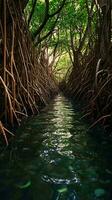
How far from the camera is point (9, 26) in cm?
518

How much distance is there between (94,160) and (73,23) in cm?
792

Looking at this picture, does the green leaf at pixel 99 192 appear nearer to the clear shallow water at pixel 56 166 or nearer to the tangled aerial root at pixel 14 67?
the clear shallow water at pixel 56 166

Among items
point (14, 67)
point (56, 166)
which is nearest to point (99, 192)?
point (56, 166)

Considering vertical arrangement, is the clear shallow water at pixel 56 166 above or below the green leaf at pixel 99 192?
above

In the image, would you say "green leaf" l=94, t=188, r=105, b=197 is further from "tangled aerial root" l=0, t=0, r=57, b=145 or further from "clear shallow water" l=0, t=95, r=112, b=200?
"tangled aerial root" l=0, t=0, r=57, b=145

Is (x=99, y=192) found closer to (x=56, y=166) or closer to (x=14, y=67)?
(x=56, y=166)

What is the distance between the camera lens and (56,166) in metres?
3.13

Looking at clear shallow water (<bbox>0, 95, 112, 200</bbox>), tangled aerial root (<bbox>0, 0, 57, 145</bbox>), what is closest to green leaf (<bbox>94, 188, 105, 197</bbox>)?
clear shallow water (<bbox>0, 95, 112, 200</bbox>)

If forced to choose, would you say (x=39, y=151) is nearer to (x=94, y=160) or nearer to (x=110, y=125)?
(x=94, y=160)

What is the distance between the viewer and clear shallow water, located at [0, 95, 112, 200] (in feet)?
8.46

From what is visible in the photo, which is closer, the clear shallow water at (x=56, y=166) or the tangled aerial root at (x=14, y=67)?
the clear shallow water at (x=56, y=166)

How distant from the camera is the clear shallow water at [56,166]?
8.46ft

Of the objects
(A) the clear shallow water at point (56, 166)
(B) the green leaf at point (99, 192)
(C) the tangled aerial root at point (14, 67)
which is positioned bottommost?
(B) the green leaf at point (99, 192)

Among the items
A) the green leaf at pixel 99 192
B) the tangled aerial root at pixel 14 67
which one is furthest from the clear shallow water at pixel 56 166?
the tangled aerial root at pixel 14 67
